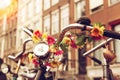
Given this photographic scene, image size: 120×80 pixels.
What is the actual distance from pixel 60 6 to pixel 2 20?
18009mm

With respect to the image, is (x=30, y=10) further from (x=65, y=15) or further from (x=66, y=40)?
(x=66, y=40)

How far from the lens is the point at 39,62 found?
2.36 meters

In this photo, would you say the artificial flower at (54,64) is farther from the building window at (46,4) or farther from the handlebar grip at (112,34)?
the building window at (46,4)

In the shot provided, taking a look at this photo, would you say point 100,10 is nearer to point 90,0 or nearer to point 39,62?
point 90,0

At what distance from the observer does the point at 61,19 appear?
67.6ft

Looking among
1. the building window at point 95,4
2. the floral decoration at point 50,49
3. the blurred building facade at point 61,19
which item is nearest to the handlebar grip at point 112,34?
the floral decoration at point 50,49

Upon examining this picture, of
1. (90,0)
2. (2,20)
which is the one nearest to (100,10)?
(90,0)

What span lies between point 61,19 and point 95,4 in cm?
473

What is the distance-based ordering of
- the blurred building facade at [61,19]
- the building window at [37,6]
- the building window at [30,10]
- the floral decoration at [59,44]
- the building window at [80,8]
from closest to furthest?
the floral decoration at [59,44] < the blurred building facade at [61,19] < the building window at [80,8] < the building window at [37,6] < the building window at [30,10]

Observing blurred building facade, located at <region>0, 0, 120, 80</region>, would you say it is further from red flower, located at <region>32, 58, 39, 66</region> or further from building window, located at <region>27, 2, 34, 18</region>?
red flower, located at <region>32, 58, 39, 66</region>

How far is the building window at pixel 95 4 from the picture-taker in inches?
631

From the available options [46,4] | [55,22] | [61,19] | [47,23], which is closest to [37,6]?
[46,4]

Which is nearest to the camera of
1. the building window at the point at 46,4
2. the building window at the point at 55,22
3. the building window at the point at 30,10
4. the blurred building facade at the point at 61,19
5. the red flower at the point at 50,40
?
the red flower at the point at 50,40

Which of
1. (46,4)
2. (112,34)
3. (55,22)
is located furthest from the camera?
(46,4)
